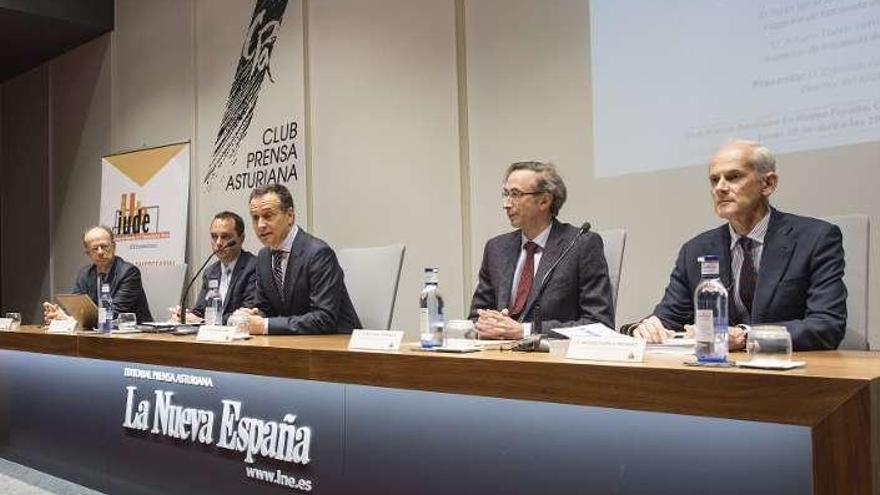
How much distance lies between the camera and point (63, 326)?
3.06 m

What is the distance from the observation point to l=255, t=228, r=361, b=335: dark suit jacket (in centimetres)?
278

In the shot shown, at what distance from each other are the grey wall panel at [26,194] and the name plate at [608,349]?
680 centimetres

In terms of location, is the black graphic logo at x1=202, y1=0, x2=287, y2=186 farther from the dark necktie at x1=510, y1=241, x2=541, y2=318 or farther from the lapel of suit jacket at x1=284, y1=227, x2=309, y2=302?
the dark necktie at x1=510, y1=241, x2=541, y2=318

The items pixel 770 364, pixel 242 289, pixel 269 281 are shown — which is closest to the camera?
pixel 770 364

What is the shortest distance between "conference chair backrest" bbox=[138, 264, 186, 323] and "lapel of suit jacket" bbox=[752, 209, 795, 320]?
325 cm

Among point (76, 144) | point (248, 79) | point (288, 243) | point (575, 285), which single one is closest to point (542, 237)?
point (575, 285)

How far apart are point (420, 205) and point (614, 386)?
9.57ft

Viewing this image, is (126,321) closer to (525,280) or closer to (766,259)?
(525,280)

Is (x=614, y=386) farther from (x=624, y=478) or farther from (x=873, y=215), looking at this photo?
(x=873, y=215)

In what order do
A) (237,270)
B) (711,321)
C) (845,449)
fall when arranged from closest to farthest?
(845,449) → (711,321) → (237,270)

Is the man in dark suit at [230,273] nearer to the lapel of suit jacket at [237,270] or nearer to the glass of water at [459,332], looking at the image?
the lapel of suit jacket at [237,270]

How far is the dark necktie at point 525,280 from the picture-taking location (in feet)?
8.07

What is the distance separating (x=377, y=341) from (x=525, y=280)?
0.83 m

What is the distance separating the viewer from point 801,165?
9.46 feet
